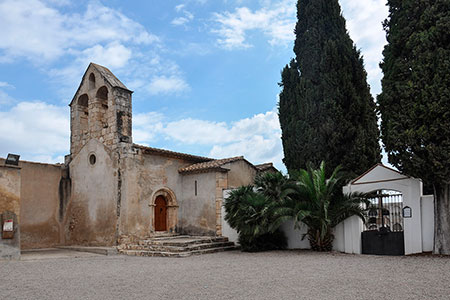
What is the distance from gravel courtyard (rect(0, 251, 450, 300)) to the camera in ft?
23.4

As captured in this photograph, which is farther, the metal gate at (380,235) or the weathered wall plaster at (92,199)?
the weathered wall plaster at (92,199)

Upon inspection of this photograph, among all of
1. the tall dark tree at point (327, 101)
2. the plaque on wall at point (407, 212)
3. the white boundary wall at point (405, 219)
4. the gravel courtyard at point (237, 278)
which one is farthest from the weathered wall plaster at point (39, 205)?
the plaque on wall at point (407, 212)

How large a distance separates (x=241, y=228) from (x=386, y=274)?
671 cm

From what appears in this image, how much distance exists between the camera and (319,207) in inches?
542

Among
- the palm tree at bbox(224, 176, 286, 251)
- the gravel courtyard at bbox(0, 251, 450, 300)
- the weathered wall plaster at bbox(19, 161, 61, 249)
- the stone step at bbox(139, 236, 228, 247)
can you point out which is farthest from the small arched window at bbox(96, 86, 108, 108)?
the gravel courtyard at bbox(0, 251, 450, 300)

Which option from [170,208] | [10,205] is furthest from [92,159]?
[10,205]

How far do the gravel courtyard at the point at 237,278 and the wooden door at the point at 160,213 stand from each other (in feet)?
17.7

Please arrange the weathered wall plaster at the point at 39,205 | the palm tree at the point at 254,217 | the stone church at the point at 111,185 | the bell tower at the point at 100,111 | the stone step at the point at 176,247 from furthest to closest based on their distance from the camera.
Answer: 1. the weathered wall plaster at the point at 39,205
2. the bell tower at the point at 100,111
3. the stone church at the point at 111,185
4. the stone step at the point at 176,247
5. the palm tree at the point at 254,217

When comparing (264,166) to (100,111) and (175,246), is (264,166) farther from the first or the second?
(100,111)

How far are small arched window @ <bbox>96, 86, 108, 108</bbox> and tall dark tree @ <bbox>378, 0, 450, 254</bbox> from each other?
12036mm

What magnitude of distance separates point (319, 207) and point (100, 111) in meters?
10.8

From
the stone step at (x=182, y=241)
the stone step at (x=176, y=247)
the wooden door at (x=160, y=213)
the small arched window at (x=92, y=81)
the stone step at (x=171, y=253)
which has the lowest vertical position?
the stone step at (x=171, y=253)

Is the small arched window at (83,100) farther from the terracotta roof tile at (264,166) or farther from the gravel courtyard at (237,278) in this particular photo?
the terracotta roof tile at (264,166)

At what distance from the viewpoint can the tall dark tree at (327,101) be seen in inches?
704
